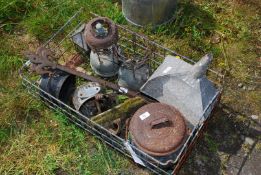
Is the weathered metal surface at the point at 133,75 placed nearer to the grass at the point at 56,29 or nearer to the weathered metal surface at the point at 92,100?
the weathered metal surface at the point at 92,100

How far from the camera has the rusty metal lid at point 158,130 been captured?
3.66 metres

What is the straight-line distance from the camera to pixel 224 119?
14.9 ft

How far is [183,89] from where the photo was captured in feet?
12.9

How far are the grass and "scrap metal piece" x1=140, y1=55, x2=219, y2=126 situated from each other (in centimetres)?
61

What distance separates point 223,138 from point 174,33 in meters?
1.45

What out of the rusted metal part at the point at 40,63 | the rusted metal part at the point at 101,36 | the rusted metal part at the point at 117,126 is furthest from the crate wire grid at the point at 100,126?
the rusted metal part at the point at 101,36

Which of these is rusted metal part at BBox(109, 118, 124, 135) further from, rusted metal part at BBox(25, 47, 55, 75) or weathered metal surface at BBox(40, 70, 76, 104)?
rusted metal part at BBox(25, 47, 55, 75)

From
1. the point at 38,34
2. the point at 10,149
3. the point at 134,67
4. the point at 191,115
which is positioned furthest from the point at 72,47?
the point at 191,115

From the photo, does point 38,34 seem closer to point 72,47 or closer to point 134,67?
point 72,47

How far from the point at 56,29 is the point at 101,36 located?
4.55 ft

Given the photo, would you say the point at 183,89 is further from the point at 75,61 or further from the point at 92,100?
the point at 75,61

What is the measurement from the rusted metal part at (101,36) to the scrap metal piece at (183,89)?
0.52 m

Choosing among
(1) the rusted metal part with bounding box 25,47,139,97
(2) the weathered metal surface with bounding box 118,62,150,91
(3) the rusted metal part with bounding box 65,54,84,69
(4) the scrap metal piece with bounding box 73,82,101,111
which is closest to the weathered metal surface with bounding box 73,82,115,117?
(4) the scrap metal piece with bounding box 73,82,101,111

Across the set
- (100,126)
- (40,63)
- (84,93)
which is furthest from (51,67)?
(100,126)
